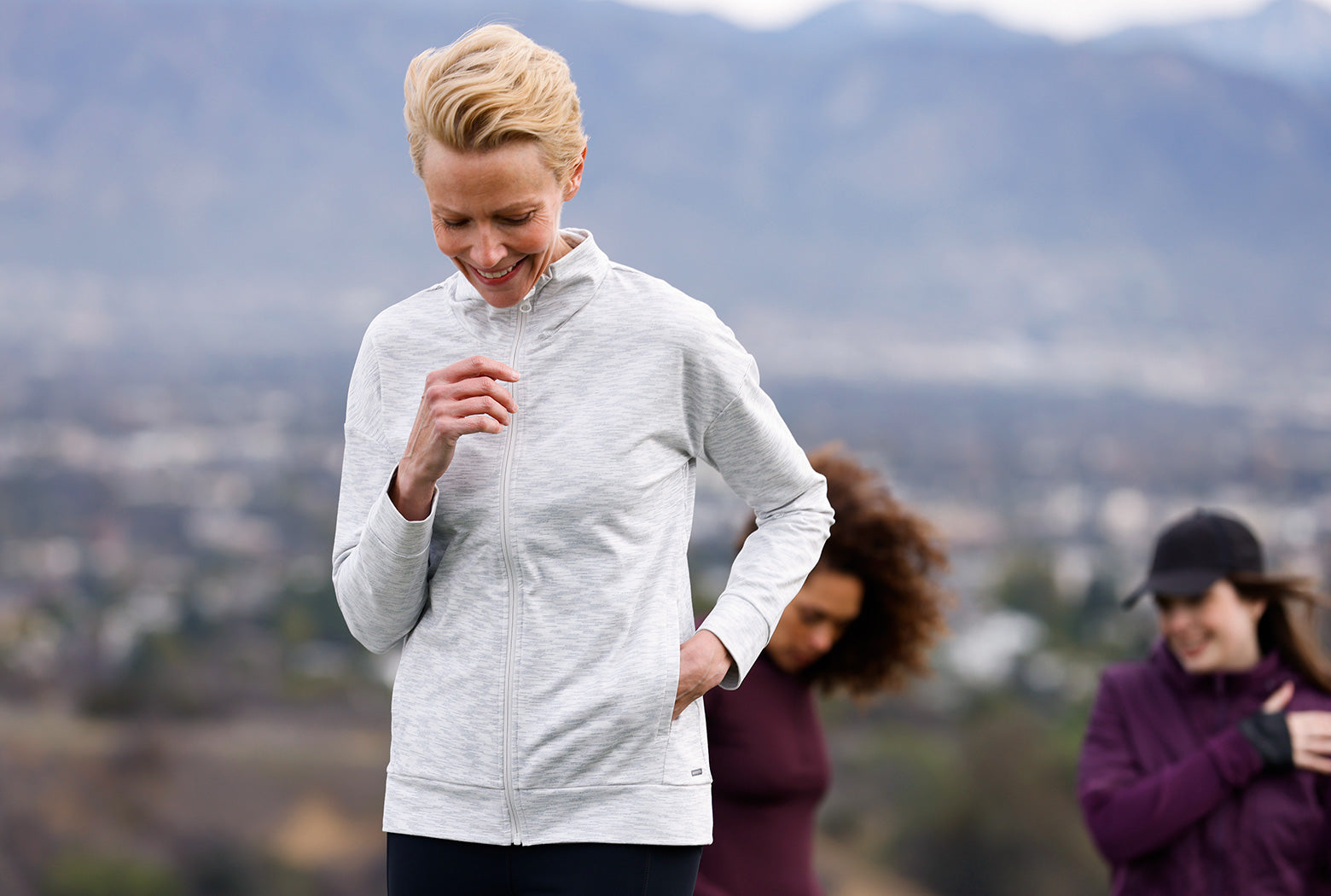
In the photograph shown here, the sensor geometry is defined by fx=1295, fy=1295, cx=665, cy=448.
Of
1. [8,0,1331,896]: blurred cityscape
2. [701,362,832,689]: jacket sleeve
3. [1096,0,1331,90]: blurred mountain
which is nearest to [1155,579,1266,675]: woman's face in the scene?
[701,362,832,689]: jacket sleeve

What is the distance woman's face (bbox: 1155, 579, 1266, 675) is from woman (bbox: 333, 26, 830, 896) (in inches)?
51.2

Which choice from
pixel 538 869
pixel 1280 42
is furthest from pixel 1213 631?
pixel 1280 42

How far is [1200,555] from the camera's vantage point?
7.19ft

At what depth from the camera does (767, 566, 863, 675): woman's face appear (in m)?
1.96

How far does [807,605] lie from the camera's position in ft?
6.63

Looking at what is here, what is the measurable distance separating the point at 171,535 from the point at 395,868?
17621 mm

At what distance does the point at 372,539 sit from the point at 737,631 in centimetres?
31

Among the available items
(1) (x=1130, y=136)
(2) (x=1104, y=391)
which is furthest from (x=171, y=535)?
(1) (x=1130, y=136)

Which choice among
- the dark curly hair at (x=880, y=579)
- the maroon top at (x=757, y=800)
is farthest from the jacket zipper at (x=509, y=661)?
the dark curly hair at (x=880, y=579)

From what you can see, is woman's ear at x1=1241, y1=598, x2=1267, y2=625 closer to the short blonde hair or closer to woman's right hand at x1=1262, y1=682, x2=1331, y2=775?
woman's right hand at x1=1262, y1=682, x2=1331, y2=775

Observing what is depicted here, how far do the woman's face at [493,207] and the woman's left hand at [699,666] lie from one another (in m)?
0.33

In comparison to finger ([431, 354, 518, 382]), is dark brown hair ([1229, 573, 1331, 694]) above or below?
below

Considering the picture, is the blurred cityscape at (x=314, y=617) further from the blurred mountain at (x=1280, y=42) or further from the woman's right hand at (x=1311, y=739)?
the blurred mountain at (x=1280, y=42)

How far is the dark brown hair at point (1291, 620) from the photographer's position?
2.10 meters
